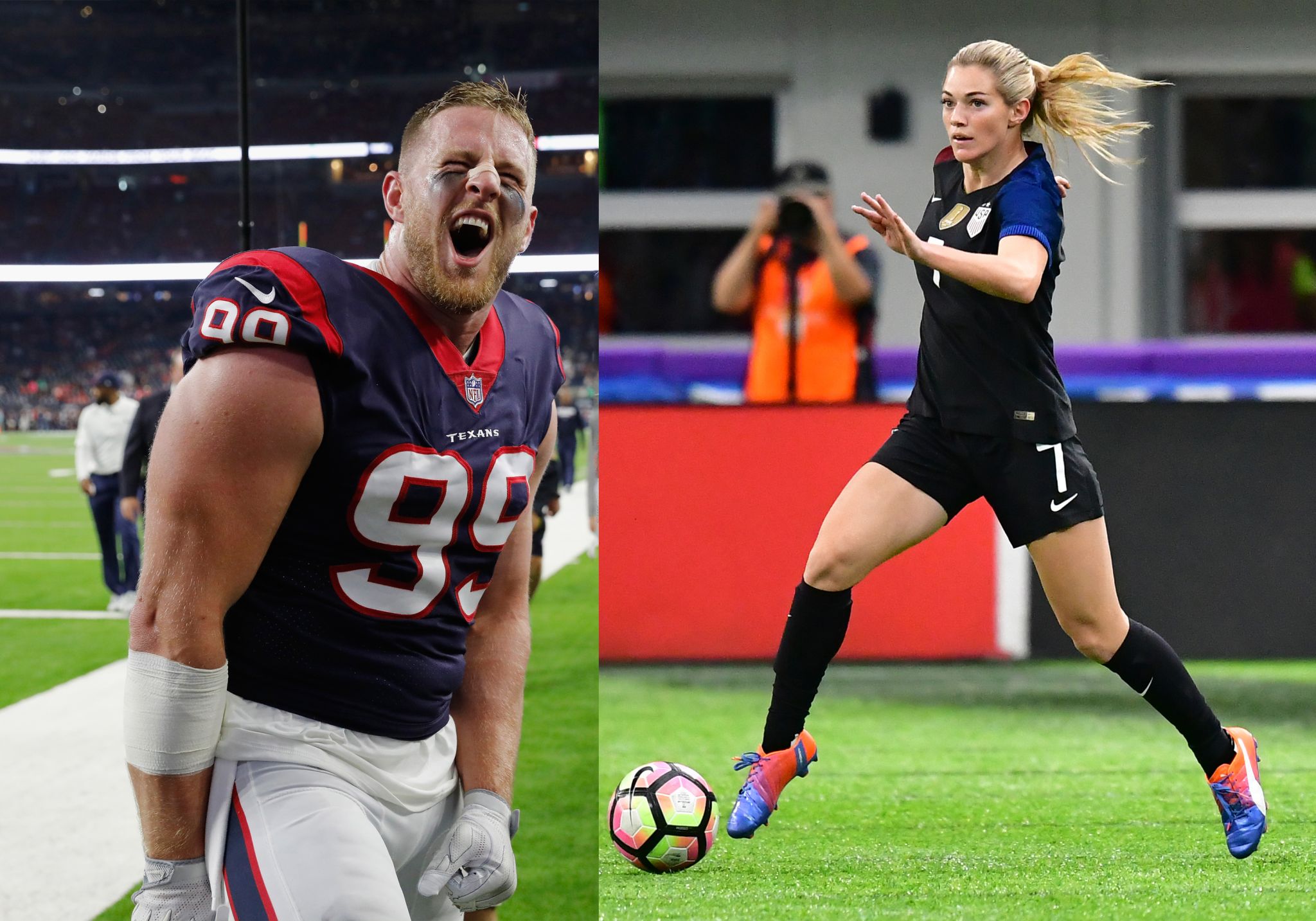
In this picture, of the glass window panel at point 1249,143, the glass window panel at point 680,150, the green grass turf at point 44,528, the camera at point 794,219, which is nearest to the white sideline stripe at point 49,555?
the green grass turf at point 44,528

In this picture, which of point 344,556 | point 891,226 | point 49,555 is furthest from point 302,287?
point 49,555

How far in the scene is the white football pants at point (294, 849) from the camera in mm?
1263

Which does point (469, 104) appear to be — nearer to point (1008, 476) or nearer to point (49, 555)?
point (1008, 476)

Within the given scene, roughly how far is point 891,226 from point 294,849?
4.36ft

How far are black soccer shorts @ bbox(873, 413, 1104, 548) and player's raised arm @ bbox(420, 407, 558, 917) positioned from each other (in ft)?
3.39

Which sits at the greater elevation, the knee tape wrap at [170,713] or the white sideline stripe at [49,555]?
the knee tape wrap at [170,713]

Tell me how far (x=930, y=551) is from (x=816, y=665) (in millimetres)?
2705

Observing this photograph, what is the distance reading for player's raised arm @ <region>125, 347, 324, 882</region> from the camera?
3.99 feet

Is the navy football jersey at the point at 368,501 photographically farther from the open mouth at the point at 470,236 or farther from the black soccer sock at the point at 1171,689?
the black soccer sock at the point at 1171,689

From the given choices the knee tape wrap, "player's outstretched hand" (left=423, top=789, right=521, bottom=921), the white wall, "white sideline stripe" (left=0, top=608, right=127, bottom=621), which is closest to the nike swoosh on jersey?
the knee tape wrap

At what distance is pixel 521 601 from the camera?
168cm

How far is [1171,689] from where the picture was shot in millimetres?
2529

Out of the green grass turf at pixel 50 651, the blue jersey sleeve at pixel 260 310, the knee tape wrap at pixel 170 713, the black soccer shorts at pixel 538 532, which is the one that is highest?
the blue jersey sleeve at pixel 260 310

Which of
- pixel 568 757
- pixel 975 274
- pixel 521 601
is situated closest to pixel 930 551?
pixel 568 757
